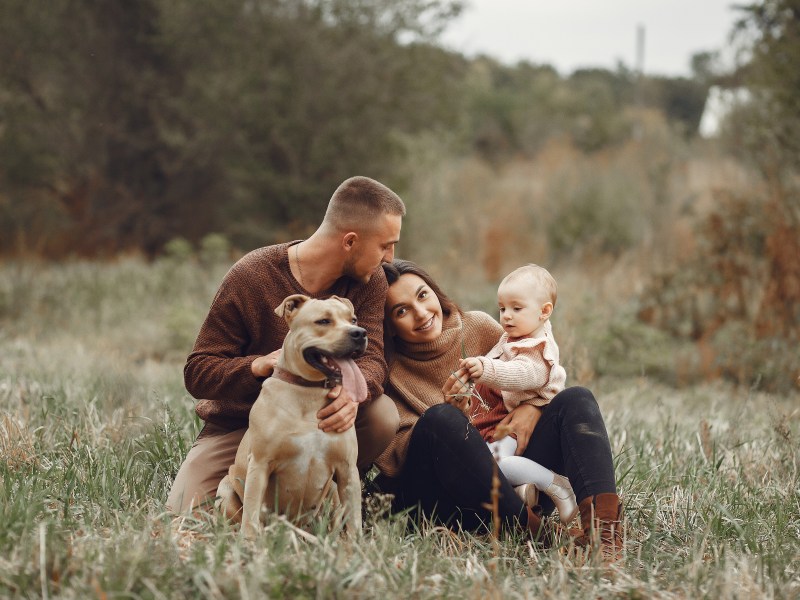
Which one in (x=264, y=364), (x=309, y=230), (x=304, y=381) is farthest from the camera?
(x=309, y=230)

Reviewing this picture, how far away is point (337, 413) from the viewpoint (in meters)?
3.40

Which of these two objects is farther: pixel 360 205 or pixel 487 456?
pixel 360 205

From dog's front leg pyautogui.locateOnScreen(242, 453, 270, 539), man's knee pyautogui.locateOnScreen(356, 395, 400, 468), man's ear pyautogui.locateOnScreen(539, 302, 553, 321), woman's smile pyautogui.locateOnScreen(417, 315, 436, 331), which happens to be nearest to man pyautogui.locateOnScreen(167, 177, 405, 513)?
man's knee pyautogui.locateOnScreen(356, 395, 400, 468)

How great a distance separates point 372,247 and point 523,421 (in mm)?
993

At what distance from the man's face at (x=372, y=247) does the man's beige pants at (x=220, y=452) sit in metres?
0.56

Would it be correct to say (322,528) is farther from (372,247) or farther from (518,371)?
(372,247)

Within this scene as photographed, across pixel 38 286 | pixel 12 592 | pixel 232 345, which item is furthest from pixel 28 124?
pixel 12 592

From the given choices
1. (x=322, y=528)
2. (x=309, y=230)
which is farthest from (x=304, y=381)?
(x=309, y=230)

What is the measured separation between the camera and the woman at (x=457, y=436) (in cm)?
366

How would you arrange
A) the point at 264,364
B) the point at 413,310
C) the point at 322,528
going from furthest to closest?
the point at 413,310, the point at 264,364, the point at 322,528

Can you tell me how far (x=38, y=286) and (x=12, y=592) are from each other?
9.36m

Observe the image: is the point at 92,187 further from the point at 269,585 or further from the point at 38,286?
the point at 269,585

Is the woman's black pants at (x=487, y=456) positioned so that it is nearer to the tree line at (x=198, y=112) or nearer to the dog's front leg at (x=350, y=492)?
the dog's front leg at (x=350, y=492)

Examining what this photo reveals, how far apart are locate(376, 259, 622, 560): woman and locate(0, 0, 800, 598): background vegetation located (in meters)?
0.20
